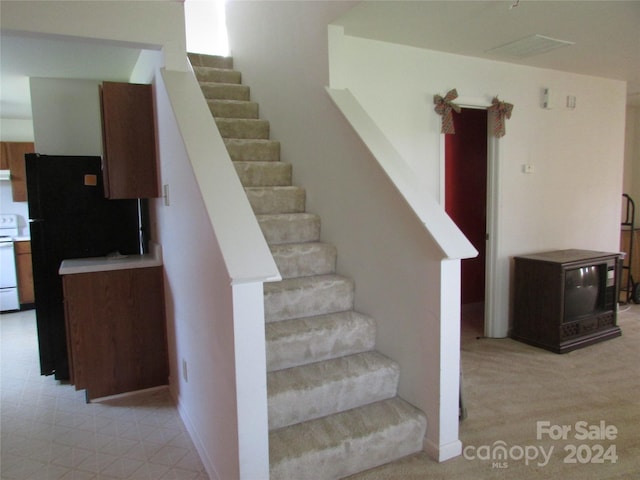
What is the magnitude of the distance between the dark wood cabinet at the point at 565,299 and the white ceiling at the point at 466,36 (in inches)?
65.2

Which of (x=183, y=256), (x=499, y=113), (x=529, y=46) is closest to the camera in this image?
(x=183, y=256)

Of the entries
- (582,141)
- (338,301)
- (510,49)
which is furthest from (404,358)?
(582,141)

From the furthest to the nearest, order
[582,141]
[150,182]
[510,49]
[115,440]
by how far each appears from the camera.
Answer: [582,141] → [510,49] → [150,182] → [115,440]

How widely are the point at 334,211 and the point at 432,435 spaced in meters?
1.40

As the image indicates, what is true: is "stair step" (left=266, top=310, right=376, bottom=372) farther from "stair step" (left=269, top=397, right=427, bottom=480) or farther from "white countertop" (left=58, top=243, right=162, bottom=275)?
"white countertop" (left=58, top=243, right=162, bottom=275)

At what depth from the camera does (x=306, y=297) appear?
2.46 m

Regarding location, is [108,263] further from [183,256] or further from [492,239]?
[492,239]

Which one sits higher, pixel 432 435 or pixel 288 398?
pixel 288 398

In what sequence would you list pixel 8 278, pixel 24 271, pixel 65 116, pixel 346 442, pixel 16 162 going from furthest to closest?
1. pixel 16 162
2. pixel 24 271
3. pixel 8 278
4. pixel 65 116
5. pixel 346 442

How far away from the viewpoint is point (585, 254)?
3820mm

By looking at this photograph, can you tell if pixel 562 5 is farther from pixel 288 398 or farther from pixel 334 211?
pixel 288 398

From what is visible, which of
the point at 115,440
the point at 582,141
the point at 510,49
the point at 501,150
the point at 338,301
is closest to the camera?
the point at 115,440

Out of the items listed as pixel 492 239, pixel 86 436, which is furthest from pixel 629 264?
pixel 86 436

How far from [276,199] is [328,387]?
1412 millimetres
